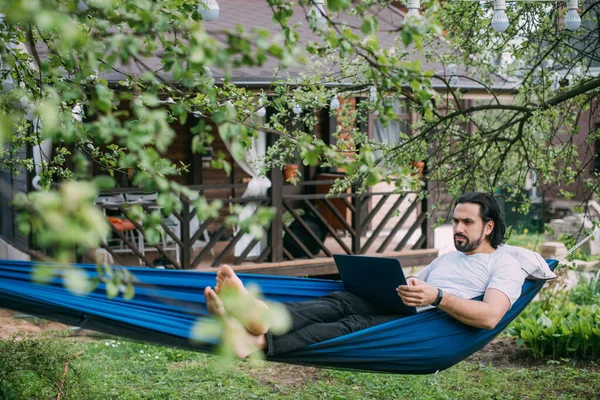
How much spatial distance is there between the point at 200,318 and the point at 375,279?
75 centimetres

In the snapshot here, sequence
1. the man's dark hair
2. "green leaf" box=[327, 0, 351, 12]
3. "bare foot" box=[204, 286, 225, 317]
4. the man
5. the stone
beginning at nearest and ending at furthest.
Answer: "green leaf" box=[327, 0, 351, 12]
"bare foot" box=[204, 286, 225, 317]
the man
the man's dark hair
the stone

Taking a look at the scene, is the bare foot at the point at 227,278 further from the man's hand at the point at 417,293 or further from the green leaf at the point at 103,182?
the green leaf at the point at 103,182

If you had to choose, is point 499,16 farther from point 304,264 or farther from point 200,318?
point 304,264

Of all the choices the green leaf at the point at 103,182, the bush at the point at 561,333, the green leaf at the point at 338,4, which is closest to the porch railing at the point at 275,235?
the bush at the point at 561,333

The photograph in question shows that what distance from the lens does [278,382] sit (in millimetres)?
4441

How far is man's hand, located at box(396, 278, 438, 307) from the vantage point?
9.77 ft

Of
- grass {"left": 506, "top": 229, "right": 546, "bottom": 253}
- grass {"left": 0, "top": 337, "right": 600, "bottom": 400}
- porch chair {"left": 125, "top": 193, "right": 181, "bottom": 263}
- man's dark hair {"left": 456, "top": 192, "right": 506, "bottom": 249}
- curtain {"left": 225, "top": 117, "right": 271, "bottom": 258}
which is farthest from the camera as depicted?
grass {"left": 506, "top": 229, "right": 546, "bottom": 253}

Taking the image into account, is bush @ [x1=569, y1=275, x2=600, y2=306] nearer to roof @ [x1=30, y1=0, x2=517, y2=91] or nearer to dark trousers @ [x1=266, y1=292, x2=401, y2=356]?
roof @ [x1=30, y1=0, x2=517, y2=91]

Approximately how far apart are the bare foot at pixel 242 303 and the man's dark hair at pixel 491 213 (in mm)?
1212

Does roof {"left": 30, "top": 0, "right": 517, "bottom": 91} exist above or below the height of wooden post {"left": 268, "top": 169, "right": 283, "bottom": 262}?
above

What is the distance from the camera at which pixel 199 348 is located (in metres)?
2.79

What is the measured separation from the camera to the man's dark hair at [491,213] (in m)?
3.39

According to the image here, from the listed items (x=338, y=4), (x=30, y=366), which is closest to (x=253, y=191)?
(x=30, y=366)

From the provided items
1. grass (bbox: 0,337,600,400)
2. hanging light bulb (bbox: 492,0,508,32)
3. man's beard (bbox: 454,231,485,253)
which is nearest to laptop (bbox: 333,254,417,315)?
man's beard (bbox: 454,231,485,253)
